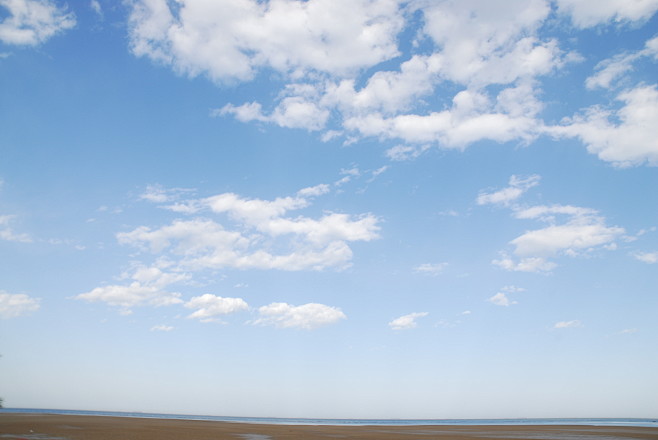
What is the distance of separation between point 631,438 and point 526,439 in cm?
1069

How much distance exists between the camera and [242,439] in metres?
43.1

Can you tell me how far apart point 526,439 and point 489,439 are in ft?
12.0

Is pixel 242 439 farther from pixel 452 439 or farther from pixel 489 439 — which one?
pixel 489 439

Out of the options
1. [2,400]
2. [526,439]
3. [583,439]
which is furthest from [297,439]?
[2,400]

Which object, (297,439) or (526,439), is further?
(526,439)

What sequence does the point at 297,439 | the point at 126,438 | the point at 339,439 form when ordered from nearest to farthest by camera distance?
the point at 126,438 < the point at 297,439 < the point at 339,439

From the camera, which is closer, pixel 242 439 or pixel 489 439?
pixel 242 439

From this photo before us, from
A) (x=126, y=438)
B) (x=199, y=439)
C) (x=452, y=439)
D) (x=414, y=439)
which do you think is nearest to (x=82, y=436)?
(x=126, y=438)

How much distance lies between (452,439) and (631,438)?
18.7 meters

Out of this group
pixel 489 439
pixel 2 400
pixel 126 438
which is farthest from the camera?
pixel 2 400

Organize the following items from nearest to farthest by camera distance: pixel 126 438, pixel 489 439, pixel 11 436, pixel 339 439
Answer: pixel 11 436 < pixel 126 438 < pixel 339 439 < pixel 489 439

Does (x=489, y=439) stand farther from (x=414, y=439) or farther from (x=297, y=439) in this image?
(x=297, y=439)

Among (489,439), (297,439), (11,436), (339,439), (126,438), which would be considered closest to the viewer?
(11,436)

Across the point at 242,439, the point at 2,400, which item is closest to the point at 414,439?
the point at 242,439
